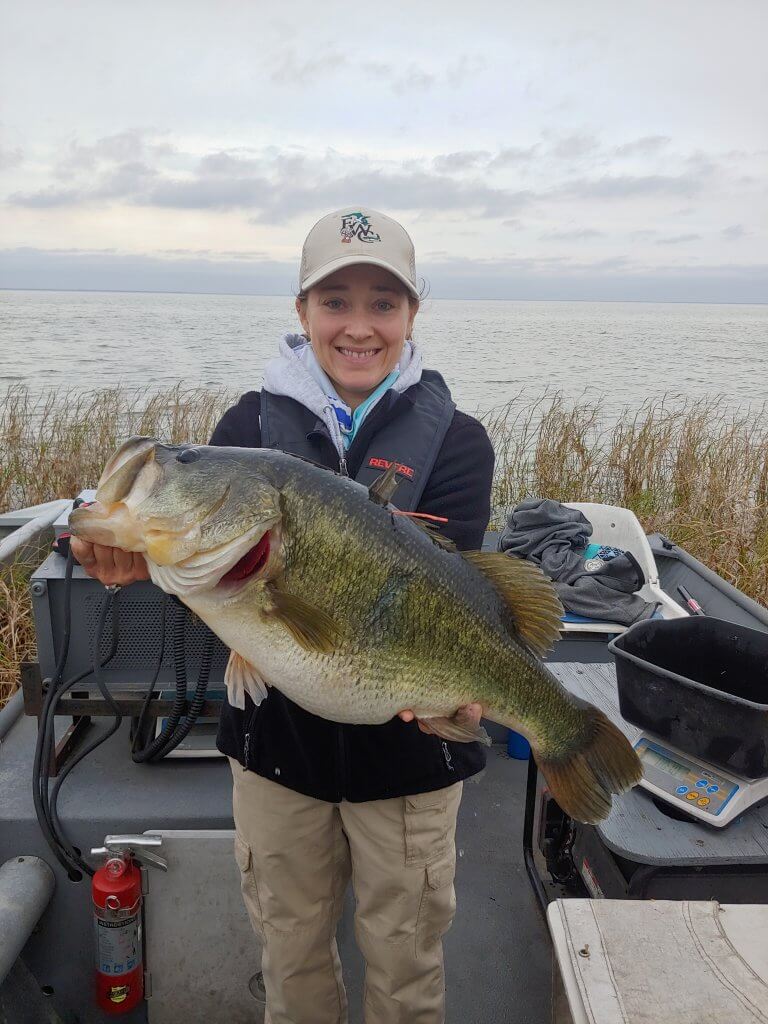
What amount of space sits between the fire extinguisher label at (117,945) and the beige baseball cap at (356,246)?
2.29 meters

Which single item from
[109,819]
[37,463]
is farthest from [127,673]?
[37,463]

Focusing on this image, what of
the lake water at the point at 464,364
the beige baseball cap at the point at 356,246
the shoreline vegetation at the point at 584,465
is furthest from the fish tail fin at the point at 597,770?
the lake water at the point at 464,364

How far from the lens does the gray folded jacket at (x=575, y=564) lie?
4.46 m

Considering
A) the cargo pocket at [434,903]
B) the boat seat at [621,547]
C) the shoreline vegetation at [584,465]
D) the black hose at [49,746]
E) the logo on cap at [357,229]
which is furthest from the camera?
the shoreline vegetation at [584,465]

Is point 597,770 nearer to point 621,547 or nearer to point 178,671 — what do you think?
point 178,671

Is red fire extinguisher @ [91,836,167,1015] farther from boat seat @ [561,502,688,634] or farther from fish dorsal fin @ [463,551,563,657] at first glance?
boat seat @ [561,502,688,634]

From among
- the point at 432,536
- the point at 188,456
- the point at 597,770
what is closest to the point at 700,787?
the point at 597,770

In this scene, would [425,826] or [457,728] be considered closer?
[457,728]

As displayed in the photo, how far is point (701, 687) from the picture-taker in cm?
232

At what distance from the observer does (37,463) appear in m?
8.22

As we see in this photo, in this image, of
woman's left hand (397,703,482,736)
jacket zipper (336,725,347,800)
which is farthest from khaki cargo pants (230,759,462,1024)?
woman's left hand (397,703,482,736)

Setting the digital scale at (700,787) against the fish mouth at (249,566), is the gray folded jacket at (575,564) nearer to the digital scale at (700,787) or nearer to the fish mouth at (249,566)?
the digital scale at (700,787)

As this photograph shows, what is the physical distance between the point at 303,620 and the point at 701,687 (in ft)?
4.41

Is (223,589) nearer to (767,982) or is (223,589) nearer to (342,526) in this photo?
(342,526)
